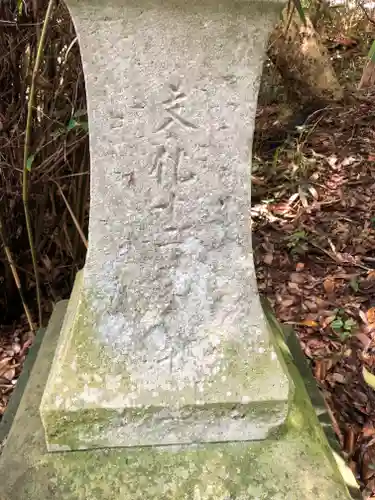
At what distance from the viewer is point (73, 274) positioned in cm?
239

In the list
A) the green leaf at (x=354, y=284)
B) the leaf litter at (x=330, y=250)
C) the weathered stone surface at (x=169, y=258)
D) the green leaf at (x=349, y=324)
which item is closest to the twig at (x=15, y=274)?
the weathered stone surface at (x=169, y=258)

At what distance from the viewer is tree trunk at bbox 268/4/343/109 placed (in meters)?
3.57

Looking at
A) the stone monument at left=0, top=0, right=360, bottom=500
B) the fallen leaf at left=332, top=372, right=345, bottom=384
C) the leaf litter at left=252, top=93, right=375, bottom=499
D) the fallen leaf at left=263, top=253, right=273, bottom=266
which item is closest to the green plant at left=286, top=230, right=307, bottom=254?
the leaf litter at left=252, top=93, right=375, bottom=499

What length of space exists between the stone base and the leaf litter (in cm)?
33

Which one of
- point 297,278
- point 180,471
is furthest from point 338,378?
point 180,471

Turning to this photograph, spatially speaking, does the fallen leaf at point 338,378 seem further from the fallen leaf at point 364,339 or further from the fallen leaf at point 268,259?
the fallen leaf at point 268,259

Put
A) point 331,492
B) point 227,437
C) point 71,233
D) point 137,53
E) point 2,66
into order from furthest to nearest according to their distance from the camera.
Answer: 1. point 71,233
2. point 2,66
3. point 227,437
4. point 331,492
5. point 137,53

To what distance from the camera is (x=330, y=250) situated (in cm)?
280

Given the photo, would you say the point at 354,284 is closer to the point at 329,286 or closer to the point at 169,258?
the point at 329,286

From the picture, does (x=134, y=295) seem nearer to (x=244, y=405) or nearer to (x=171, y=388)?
(x=171, y=388)

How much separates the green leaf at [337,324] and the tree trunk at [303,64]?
1894mm

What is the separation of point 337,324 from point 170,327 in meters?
1.19

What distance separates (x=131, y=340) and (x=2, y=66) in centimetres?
115

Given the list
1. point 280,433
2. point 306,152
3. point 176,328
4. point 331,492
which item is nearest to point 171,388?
point 176,328
